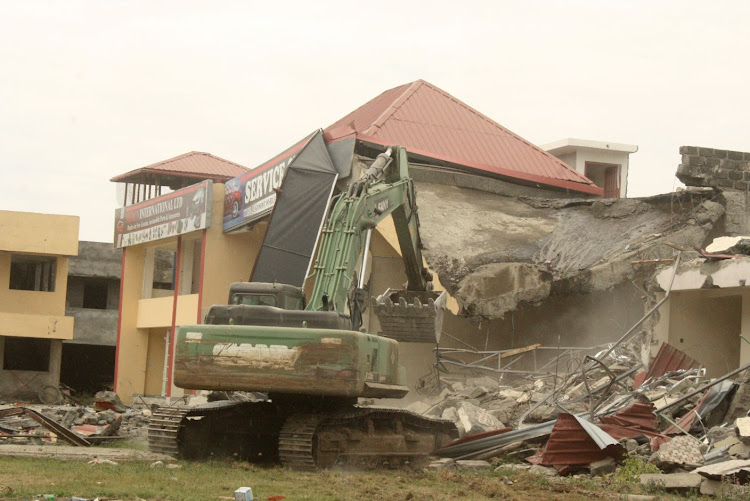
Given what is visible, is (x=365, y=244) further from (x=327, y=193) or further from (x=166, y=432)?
(x=327, y=193)

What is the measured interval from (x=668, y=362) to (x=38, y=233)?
2641 cm

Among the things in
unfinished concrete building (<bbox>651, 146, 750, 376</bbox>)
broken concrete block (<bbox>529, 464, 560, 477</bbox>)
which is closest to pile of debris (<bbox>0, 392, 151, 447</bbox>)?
broken concrete block (<bbox>529, 464, 560, 477</bbox>)

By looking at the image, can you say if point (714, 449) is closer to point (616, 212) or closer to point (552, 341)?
point (552, 341)

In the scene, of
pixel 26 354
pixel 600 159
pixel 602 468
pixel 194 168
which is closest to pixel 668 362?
pixel 602 468

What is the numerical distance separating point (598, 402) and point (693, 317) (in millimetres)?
3226

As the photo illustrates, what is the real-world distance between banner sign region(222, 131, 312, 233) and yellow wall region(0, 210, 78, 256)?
987 cm

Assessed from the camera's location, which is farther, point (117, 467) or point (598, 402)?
point (598, 402)

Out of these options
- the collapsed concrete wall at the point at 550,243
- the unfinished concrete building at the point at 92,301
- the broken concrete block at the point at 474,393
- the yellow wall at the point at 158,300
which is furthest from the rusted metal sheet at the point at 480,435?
the unfinished concrete building at the point at 92,301

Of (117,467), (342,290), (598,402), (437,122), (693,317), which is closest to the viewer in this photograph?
(117,467)

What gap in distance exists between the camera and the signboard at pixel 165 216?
99.2 ft

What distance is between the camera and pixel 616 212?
2347cm

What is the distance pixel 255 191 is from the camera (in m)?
28.1

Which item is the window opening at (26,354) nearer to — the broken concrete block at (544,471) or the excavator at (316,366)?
the excavator at (316,366)

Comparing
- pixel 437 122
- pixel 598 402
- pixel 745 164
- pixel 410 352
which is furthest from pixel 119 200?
pixel 598 402
